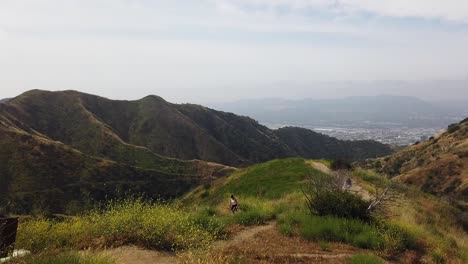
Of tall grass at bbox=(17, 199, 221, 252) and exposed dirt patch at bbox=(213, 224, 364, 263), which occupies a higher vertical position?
tall grass at bbox=(17, 199, 221, 252)

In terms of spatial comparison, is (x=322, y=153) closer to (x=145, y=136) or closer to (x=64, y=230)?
(x=145, y=136)

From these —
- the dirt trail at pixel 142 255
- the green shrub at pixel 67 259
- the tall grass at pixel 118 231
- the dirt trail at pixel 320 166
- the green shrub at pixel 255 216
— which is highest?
the green shrub at pixel 67 259

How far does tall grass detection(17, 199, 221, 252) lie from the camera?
10.1 meters

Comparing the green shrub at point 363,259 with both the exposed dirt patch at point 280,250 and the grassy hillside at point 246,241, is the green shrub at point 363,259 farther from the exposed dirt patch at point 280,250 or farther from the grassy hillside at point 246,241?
the exposed dirt patch at point 280,250

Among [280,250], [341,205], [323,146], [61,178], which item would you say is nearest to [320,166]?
[341,205]

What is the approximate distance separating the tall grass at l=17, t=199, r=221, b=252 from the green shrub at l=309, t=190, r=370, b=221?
346cm

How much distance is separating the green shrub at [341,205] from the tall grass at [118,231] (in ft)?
11.3

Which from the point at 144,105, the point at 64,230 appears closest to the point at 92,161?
the point at 144,105

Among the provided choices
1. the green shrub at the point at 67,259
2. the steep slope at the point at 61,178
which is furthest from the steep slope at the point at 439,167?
the steep slope at the point at 61,178

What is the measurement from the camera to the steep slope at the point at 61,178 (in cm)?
6888

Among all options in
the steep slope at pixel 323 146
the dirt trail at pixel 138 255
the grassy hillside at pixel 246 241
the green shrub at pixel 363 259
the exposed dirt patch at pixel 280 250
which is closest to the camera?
the green shrub at pixel 363 259

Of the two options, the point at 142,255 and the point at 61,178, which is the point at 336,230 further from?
the point at 61,178

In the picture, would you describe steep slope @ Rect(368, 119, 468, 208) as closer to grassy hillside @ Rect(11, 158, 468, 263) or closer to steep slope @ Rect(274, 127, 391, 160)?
grassy hillside @ Rect(11, 158, 468, 263)

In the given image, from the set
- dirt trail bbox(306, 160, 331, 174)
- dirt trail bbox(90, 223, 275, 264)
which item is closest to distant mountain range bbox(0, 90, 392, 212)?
dirt trail bbox(306, 160, 331, 174)
